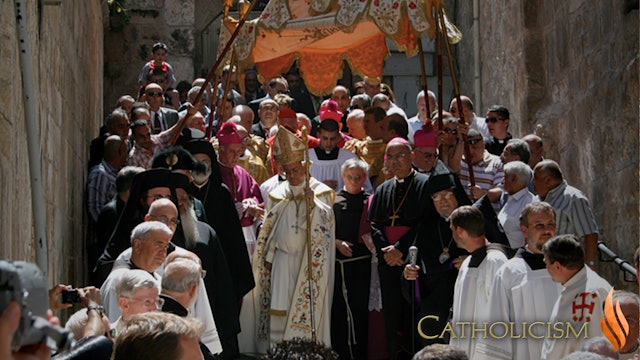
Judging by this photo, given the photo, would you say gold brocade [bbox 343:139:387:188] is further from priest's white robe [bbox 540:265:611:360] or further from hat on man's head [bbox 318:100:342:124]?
priest's white robe [bbox 540:265:611:360]

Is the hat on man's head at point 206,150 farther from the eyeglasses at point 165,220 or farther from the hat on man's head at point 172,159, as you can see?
the eyeglasses at point 165,220

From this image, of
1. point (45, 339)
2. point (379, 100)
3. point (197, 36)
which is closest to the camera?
point (45, 339)

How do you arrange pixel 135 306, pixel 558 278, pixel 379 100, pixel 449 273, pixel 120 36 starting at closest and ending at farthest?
1. pixel 135 306
2. pixel 558 278
3. pixel 449 273
4. pixel 379 100
5. pixel 120 36

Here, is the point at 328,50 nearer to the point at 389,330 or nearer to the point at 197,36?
the point at 389,330

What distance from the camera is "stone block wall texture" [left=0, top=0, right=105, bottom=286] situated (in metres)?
5.70

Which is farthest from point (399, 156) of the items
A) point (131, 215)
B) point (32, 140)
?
point (32, 140)

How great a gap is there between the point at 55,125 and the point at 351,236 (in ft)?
10.0

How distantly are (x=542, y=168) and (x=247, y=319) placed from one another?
2.92 m

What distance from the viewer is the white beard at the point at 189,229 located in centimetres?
809

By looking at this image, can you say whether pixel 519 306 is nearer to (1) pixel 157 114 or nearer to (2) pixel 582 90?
(2) pixel 582 90

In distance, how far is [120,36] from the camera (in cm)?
1798

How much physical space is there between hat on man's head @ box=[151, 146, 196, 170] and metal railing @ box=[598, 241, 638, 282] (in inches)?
135

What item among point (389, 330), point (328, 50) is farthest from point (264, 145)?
point (389, 330)

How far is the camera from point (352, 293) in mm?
9992
